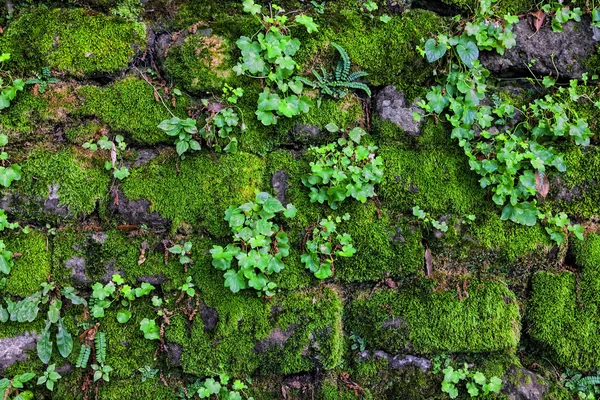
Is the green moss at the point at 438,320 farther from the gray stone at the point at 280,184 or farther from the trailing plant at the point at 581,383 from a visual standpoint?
the gray stone at the point at 280,184

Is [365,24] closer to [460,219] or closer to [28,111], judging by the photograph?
[460,219]

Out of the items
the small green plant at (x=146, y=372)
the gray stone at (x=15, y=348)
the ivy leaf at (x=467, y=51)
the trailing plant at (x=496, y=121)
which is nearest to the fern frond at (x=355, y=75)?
the trailing plant at (x=496, y=121)

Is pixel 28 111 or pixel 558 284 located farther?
pixel 558 284

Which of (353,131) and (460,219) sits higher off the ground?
(353,131)

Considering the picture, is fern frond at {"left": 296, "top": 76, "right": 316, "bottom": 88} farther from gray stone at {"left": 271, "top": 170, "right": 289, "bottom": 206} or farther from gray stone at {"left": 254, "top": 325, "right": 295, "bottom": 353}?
gray stone at {"left": 254, "top": 325, "right": 295, "bottom": 353}

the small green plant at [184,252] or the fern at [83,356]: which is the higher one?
the small green plant at [184,252]

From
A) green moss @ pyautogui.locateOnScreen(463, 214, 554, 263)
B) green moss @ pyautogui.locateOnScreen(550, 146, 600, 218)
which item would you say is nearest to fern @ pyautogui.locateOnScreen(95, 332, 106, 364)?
green moss @ pyautogui.locateOnScreen(463, 214, 554, 263)

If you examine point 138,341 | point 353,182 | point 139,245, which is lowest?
point 138,341

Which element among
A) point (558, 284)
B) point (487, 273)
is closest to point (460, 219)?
point (487, 273)
